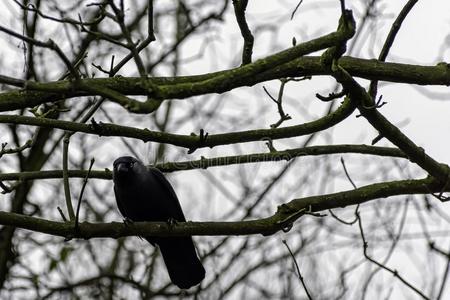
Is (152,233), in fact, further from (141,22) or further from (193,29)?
(141,22)

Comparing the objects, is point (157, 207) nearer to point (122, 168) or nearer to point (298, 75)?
point (122, 168)

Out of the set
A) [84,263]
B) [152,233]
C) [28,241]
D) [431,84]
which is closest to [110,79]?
[152,233]

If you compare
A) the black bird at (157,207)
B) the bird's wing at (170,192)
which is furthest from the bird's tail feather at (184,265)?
the bird's wing at (170,192)

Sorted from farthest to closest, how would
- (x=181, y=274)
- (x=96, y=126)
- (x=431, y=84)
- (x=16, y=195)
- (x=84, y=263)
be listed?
1. (x=84, y=263)
2. (x=16, y=195)
3. (x=181, y=274)
4. (x=431, y=84)
5. (x=96, y=126)

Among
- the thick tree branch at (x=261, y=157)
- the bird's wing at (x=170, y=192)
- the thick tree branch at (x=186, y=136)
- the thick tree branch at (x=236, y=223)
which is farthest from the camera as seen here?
the bird's wing at (x=170, y=192)

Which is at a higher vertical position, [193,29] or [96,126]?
[193,29]

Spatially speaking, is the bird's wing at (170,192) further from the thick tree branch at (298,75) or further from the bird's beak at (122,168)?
the thick tree branch at (298,75)

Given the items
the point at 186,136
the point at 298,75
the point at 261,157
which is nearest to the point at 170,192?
the point at 261,157

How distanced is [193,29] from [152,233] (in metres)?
5.24

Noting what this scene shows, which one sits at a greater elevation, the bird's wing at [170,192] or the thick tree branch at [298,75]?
the bird's wing at [170,192]

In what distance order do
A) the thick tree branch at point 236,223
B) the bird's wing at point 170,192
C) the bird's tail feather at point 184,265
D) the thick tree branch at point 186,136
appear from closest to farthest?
the thick tree branch at point 236,223 → the thick tree branch at point 186,136 → the bird's tail feather at point 184,265 → the bird's wing at point 170,192

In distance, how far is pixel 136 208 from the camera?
5.99m

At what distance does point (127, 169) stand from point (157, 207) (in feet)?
1.27

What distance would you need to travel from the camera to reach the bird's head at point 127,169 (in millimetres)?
5900
